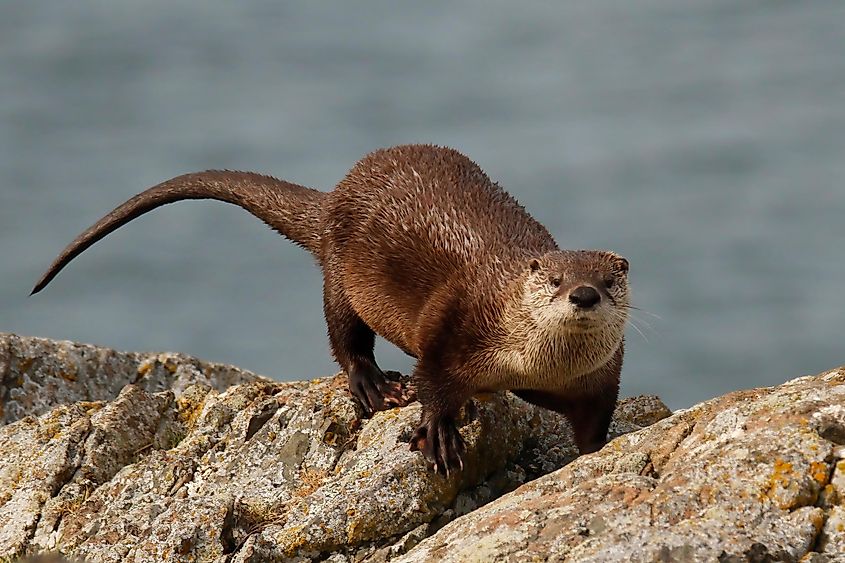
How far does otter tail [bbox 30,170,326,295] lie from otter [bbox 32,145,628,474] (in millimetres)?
19

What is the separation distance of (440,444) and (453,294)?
86 centimetres

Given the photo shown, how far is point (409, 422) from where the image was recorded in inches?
305

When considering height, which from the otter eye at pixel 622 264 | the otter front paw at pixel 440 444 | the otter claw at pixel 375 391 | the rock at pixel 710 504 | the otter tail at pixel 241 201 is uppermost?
the otter tail at pixel 241 201

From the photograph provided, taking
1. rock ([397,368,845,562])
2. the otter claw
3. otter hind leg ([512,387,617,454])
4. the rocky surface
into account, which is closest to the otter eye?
otter hind leg ([512,387,617,454])

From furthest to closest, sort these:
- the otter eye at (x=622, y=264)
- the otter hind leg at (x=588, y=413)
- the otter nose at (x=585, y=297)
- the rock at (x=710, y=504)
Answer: the otter hind leg at (x=588, y=413)
the otter eye at (x=622, y=264)
the otter nose at (x=585, y=297)
the rock at (x=710, y=504)

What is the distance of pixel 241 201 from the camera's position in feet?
32.0

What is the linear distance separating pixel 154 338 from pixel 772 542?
85415 millimetres

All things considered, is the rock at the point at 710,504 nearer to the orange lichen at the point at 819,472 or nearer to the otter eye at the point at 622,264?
the orange lichen at the point at 819,472

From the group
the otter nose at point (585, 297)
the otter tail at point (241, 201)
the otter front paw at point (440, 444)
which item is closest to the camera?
the otter nose at point (585, 297)

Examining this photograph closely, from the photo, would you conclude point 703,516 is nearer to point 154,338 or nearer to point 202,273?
point 154,338

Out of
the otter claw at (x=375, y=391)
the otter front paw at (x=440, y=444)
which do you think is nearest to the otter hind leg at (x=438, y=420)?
the otter front paw at (x=440, y=444)

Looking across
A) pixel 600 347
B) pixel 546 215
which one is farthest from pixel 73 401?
pixel 546 215

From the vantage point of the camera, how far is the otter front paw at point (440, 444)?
718 centimetres

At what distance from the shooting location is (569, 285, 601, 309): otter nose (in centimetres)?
689
